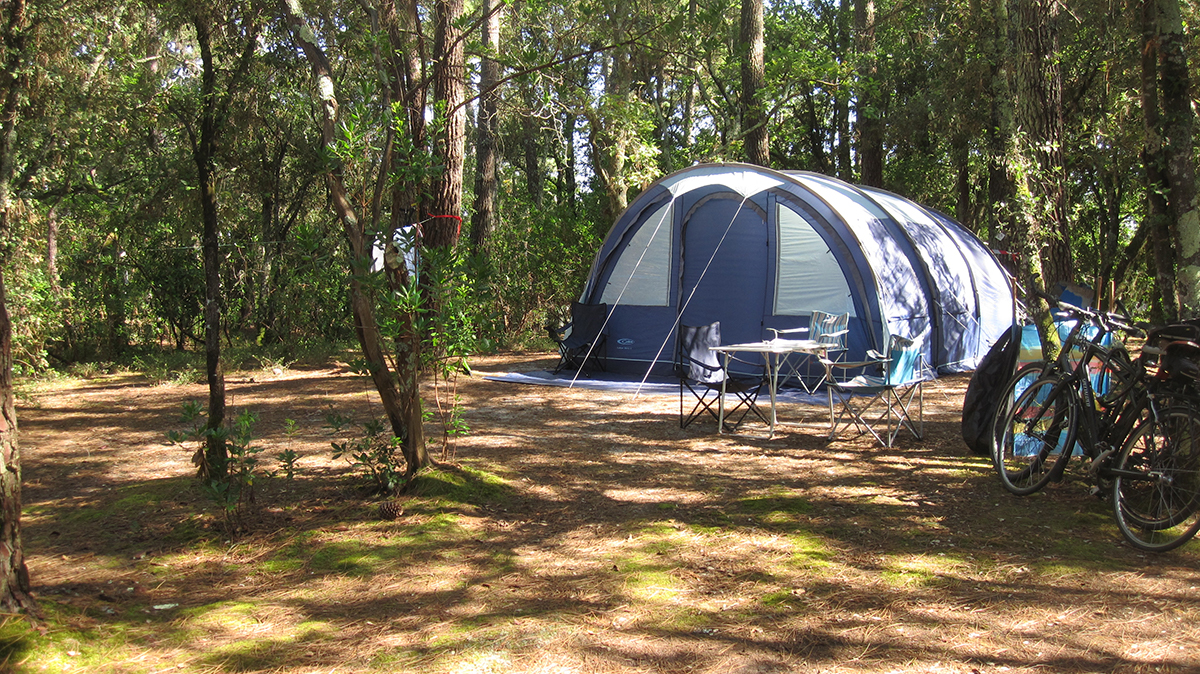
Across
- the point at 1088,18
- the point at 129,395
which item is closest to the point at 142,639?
the point at 129,395

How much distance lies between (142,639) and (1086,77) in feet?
44.9

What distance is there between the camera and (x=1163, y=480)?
3184mm

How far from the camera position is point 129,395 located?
788cm

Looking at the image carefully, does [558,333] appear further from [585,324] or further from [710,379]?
[710,379]

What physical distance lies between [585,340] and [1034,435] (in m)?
5.44

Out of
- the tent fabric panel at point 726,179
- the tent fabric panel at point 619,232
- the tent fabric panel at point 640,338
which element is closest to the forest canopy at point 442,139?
the tent fabric panel at point 726,179

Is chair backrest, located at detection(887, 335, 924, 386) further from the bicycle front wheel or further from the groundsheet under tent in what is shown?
the bicycle front wheel

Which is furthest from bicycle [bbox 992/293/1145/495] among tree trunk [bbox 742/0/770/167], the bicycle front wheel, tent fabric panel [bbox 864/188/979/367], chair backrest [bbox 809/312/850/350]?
tree trunk [bbox 742/0/770/167]

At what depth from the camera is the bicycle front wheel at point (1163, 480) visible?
10.3 ft

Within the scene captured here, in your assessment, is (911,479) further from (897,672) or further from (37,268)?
(37,268)

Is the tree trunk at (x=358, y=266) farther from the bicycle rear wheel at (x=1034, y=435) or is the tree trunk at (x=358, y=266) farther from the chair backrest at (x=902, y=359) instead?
the chair backrest at (x=902, y=359)

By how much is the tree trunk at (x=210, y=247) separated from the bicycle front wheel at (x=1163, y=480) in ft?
12.7

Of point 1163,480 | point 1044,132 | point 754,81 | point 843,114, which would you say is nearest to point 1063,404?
point 1163,480

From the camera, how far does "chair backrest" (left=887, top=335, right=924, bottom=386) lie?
18.0ft
